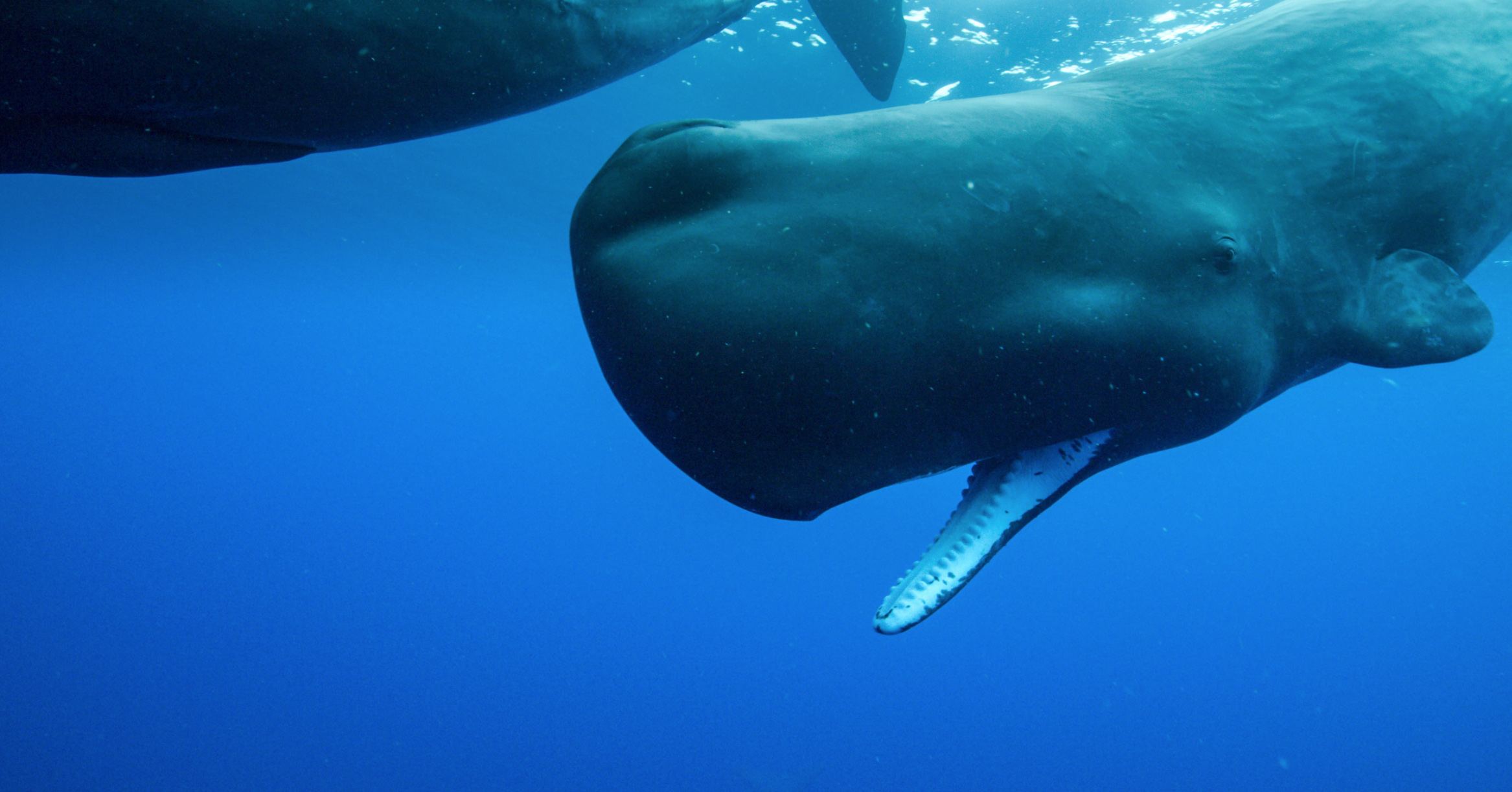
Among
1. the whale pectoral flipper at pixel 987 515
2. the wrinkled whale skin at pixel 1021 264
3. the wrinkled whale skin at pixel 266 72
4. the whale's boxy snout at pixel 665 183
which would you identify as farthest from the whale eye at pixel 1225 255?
the wrinkled whale skin at pixel 266 72

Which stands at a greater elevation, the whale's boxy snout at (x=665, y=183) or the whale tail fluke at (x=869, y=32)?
the whale's boxy snout at (x=665, y=183)

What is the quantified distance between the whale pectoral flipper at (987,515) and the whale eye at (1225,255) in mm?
504

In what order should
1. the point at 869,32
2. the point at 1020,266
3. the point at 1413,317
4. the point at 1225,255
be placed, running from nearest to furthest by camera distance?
the point at 1020,266 < the point at 1225,255 < the point at 1413,317 < the point at 869,32

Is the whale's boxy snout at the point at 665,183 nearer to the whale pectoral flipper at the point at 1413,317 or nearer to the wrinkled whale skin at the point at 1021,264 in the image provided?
the wrinkled whale skin at the point at 1021,264

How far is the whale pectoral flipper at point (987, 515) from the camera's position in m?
1.90

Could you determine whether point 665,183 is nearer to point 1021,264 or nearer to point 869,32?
point 1021,264

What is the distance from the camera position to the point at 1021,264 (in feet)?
5.74

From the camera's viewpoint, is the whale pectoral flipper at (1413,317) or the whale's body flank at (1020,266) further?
the whale pectoral flipper at (1413,317)

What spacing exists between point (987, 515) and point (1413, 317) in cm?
147

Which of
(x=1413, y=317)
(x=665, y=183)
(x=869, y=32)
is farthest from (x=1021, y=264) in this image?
(x=869, y=32)

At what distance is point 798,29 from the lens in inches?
534

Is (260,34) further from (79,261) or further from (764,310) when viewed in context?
(79,261)

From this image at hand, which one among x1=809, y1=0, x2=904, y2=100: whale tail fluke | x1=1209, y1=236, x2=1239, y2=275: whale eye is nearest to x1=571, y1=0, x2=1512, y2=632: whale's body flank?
x1=1209, y1=236, x2=1239, y2=275: whale eye

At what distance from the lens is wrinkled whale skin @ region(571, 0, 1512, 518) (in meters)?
1.61
